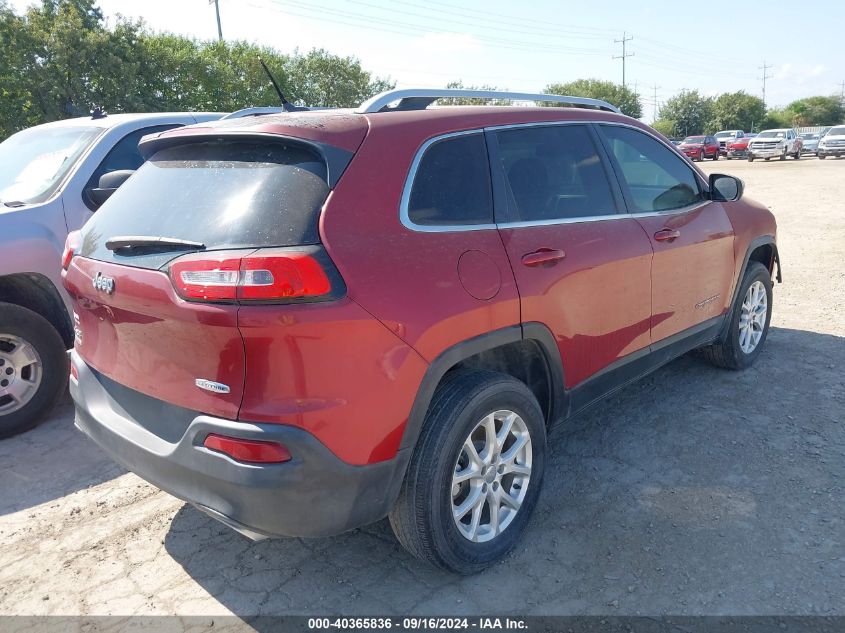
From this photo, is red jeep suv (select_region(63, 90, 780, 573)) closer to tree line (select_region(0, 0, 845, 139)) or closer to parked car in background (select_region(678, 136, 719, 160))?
tree line (select_region(0, 0, 845, 139))

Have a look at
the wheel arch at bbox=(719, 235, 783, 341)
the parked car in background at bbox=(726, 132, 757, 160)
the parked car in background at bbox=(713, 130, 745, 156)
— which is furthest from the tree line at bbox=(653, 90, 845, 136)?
the wheel arch at bbox=(719, 235, 783, 341)

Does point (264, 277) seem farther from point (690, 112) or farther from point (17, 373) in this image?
point (690, 112)

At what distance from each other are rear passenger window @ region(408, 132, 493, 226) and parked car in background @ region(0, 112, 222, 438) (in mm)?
2682

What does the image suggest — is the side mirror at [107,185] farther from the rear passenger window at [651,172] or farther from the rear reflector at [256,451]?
the rear passenger window at [651,172]

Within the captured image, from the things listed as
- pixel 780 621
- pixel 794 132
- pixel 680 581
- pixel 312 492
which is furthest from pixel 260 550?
pixel 794 132

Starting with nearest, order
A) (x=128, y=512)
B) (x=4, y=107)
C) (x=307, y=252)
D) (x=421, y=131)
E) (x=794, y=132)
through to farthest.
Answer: (x=307, y=252)
(x=421, y=131)
(x=128, y=512)
(x=4, y=107)
(x=794, y=132)

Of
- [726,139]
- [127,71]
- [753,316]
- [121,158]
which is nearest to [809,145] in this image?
[726,139]

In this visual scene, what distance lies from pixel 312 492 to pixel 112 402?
42.1 inches

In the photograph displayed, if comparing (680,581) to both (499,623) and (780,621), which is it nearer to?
(780,621)

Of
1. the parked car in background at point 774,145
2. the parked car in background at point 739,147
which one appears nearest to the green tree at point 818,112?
the parked car in background at point 739,147

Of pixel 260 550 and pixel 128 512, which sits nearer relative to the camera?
pixel 260 550

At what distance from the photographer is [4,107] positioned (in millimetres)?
26203

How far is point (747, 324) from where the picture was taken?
496 centimetres

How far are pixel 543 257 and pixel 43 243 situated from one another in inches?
127
